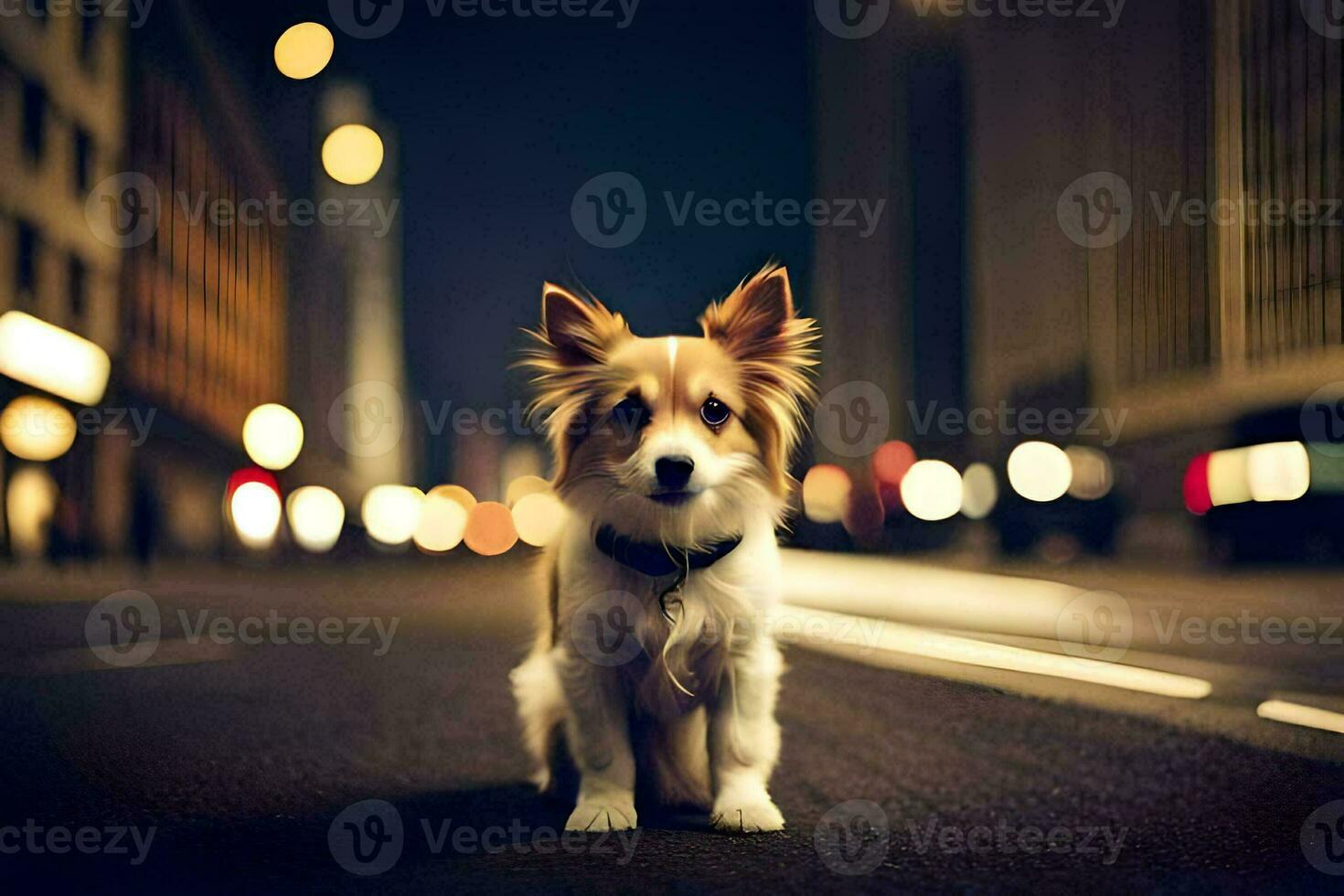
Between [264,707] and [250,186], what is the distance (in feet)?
208

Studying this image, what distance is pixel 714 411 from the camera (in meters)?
3.99

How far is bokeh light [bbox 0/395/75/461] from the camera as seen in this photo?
27.2 metres

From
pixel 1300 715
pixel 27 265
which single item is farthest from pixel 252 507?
pixel 1300 715

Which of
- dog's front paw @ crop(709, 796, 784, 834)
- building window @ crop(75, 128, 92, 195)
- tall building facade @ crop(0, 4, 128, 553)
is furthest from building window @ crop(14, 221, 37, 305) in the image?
dog's front paw @ crop(709, 796, 784, 834)

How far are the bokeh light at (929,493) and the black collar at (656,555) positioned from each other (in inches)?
1397

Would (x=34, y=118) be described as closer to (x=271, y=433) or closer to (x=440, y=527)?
(x=271, y=433)

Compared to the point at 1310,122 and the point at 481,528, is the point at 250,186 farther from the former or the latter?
the point at 1310,122

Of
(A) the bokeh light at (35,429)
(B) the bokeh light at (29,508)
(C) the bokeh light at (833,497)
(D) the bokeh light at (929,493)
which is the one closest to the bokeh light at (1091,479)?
(C) the bokeh light at (833,497)

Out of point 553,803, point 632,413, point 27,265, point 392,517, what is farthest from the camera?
point 392,517

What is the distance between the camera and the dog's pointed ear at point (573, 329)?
4.16 meters

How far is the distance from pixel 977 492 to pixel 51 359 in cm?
3423

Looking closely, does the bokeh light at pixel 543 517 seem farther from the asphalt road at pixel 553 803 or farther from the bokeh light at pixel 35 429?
the bokeh light at pixel 35 429

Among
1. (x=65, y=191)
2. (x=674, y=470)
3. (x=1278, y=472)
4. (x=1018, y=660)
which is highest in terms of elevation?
(x=65, y=191)

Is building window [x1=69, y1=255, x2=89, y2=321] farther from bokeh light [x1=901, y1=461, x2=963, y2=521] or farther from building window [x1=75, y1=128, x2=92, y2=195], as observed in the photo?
bokeh light [x1=901, y1=461, x2=963, y2=521]
